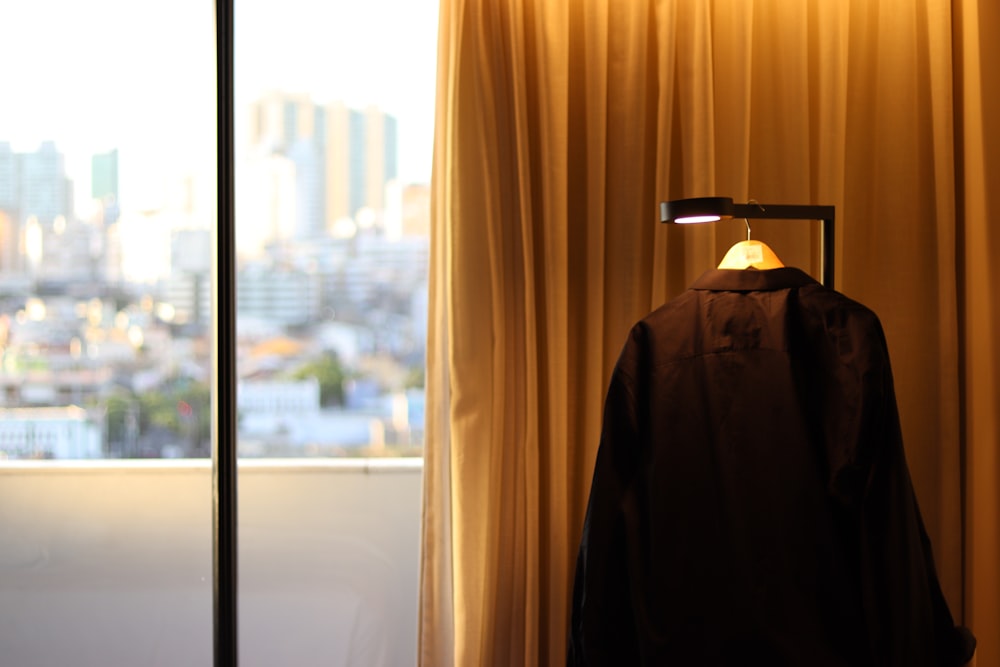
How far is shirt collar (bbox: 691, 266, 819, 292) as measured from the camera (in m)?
1.71

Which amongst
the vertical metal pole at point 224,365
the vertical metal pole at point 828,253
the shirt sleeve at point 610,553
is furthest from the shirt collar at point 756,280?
the vertical metal pole at point 224,365

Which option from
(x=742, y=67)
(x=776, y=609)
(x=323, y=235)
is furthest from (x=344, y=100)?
(x=776, y=609)

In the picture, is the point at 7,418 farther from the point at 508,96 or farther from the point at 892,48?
the point at 892,48

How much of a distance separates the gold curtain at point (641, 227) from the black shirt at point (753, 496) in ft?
1.21

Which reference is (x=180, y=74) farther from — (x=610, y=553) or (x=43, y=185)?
(x=610, y=553)

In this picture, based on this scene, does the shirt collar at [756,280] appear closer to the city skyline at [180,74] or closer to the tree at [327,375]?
the city skyline at [180,74]

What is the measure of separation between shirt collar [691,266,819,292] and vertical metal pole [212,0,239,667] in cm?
124

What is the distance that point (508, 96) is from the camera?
84.0 inches

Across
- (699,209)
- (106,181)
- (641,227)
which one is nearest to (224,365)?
(106,181)

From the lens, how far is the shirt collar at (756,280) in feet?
5.60

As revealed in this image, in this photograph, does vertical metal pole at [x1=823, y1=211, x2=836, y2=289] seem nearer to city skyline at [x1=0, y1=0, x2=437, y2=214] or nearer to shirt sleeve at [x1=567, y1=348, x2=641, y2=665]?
shirt sleeve at [x1=567, y1=348, x2=641, y2=665]

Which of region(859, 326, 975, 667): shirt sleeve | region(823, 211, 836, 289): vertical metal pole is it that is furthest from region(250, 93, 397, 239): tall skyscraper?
region(859, 326, 975, 667): shirt sleeve

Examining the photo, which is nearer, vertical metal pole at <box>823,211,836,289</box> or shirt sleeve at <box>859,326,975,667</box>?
shirt sleeve at <box>859,326,975,667</box>

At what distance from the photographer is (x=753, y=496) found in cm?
171
